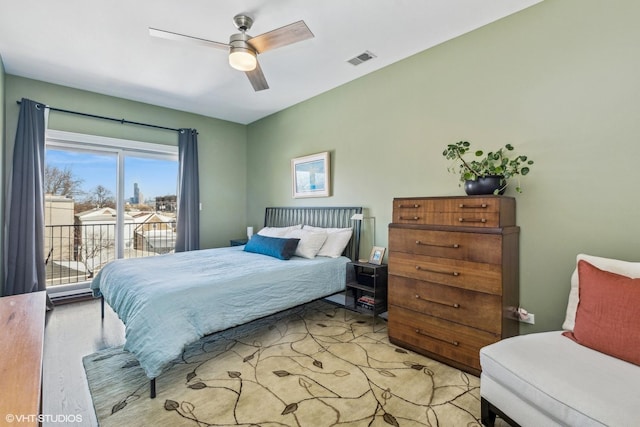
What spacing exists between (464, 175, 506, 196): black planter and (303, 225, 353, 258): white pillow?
1565 millimetres

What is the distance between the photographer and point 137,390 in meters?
2.00

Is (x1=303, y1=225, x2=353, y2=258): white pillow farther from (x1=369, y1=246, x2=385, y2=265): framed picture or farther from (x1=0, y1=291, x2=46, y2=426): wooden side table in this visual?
(x1=0, y1=291, x2=46, y2=426): wooden side table

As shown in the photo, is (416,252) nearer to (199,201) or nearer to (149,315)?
(149,315)

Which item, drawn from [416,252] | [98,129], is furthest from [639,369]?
[98,129]

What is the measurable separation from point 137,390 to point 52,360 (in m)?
1.01

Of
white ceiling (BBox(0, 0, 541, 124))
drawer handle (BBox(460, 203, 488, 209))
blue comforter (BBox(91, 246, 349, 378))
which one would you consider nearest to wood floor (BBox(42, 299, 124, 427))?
blue comforter (BBox(91, 246, 349, 378))

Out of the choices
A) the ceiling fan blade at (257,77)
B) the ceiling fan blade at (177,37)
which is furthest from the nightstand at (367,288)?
the ceiling fan blade at (177,37)

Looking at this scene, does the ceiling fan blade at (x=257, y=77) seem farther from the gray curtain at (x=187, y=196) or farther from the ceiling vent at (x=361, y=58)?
the gray curtain at (x=187, y=196)

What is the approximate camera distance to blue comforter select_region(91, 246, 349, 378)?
1957mm

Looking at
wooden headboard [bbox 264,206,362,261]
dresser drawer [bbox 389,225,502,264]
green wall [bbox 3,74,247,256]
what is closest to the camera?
dresser drawer [bbox 389,225,502,264]

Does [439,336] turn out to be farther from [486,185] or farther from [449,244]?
[486,185]

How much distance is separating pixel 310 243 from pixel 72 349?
2.44 metres

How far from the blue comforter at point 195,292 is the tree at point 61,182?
6.13 feet

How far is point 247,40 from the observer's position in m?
2.35
